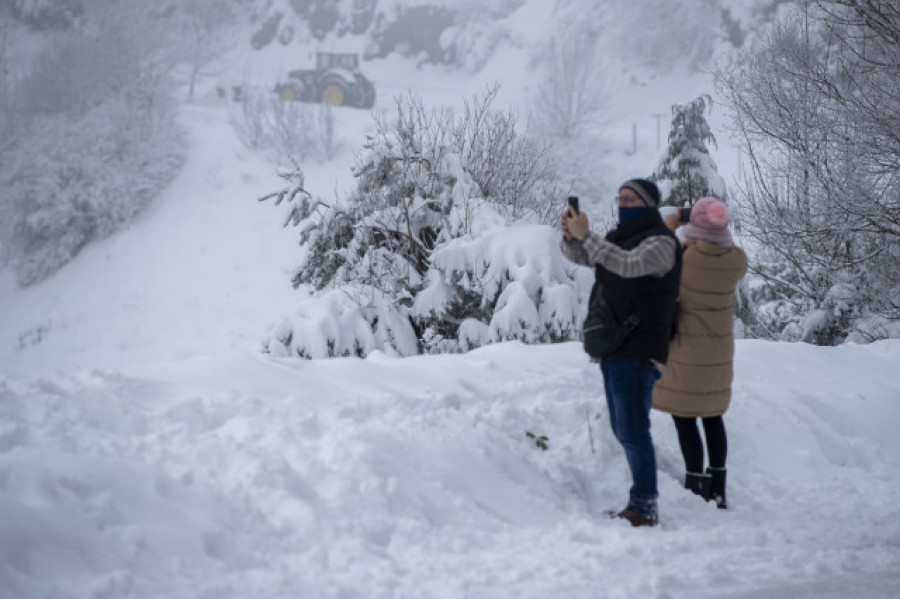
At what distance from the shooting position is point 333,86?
127 ft

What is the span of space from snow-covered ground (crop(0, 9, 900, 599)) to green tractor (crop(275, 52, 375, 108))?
3472 cm

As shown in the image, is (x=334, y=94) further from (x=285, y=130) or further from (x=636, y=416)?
(x=636, y=416)

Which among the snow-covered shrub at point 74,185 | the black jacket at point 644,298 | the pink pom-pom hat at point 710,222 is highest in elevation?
the pink pom-pom hat at point 710,222

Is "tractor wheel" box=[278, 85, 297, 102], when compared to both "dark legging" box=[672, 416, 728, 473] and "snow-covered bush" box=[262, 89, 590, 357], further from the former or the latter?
"dark legging" box=[672, 416, 728, 473]

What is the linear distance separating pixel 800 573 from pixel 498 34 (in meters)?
52.0

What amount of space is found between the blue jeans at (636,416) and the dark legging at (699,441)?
0.49 meters

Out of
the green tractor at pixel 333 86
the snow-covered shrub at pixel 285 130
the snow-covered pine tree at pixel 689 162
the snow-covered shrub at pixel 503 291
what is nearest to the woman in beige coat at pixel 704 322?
the snow-covered shrub at pixel 503 291

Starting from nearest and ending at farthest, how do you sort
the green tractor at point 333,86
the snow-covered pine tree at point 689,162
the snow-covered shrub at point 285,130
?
the snow-covered pine tree at point 689,162 → the snow-covered shrub at point 285,130 → the green tractor at point 333,86

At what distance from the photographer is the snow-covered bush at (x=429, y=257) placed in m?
8.26

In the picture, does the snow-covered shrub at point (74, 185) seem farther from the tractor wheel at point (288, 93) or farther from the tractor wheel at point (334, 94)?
the tractor wheel at point (334, 94)

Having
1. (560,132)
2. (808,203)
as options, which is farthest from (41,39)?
(808,203)

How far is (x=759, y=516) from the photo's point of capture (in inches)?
148

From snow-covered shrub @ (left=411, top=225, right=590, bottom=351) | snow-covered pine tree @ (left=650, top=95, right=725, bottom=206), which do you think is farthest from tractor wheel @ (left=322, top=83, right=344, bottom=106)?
snow-covered shrub @ (left=411, top=225, right=590, bottom=351)

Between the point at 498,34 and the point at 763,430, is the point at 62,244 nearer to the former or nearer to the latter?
the point at 763,430
